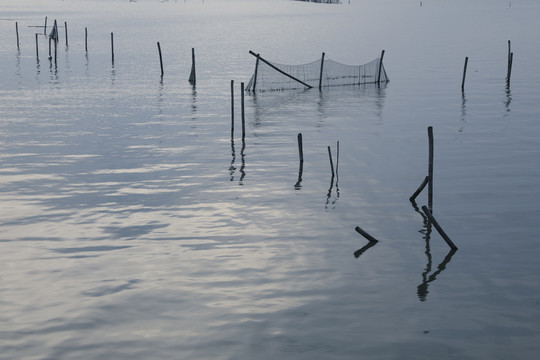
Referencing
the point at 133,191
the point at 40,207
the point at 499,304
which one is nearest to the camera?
the point at 499,304

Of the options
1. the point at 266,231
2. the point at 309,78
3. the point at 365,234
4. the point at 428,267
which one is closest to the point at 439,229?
the point at 428,267

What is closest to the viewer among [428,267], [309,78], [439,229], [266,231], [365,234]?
[428,267]

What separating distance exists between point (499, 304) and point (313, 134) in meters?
20.3

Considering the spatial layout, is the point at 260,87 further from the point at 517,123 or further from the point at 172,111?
the point at 517,123

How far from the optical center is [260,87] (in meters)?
49.8

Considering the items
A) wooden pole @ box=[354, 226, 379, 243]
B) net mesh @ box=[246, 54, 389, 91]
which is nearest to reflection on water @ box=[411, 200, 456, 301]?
wooden pole @ box=[354, 226, 379, 243]

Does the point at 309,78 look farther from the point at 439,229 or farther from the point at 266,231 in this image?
the point at 439,229

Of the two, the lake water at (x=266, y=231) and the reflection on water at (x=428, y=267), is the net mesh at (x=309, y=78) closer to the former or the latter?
the lake water at (x=266, y=231)

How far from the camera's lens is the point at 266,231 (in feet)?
66.3

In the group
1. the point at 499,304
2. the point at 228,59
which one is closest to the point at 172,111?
the point at 499,304

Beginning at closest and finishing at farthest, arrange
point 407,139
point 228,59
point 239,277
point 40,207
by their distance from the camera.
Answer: point 239,277
point 40,207
point 407,139
point 228,59

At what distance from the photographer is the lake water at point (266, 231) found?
14188 mm

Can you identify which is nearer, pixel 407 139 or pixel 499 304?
pixel 499 304

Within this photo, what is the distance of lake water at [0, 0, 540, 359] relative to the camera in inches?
559
